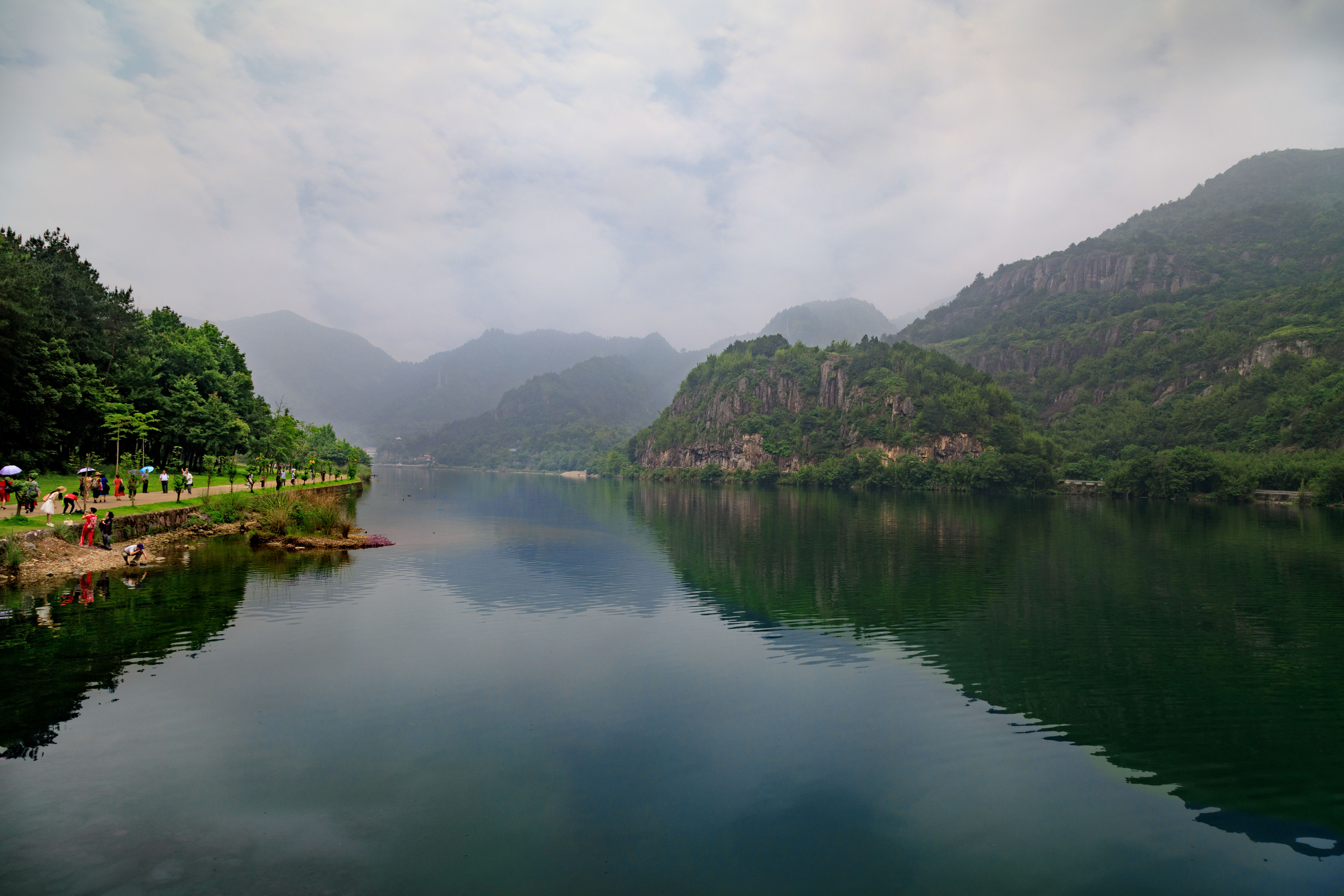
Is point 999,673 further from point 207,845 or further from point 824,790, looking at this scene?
point 207,845

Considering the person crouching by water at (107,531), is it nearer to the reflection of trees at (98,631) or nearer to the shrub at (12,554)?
the reflection of trees at (98,631)

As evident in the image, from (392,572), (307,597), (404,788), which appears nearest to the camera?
(404,788)

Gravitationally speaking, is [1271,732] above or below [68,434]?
below

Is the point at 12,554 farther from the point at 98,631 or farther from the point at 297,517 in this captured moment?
the point at 297,517

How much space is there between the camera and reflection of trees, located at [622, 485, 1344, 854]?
1311cm

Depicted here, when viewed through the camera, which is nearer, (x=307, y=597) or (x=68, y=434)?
(x=307, y=597)

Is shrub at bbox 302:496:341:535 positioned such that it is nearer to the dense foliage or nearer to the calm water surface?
the calm water surface

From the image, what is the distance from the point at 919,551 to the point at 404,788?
124 ft

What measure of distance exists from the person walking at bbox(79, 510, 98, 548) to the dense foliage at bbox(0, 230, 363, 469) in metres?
15.1

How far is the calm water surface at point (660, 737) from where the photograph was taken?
9.32 metres

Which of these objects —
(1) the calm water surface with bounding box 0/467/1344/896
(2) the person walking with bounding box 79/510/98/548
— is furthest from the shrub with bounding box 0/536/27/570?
(2) the person walking with bounding box 79/510/98/548

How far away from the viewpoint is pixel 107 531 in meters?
29.7

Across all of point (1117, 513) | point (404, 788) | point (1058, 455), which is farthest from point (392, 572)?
point (1058, 455)

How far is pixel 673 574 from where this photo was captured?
1339 inches
